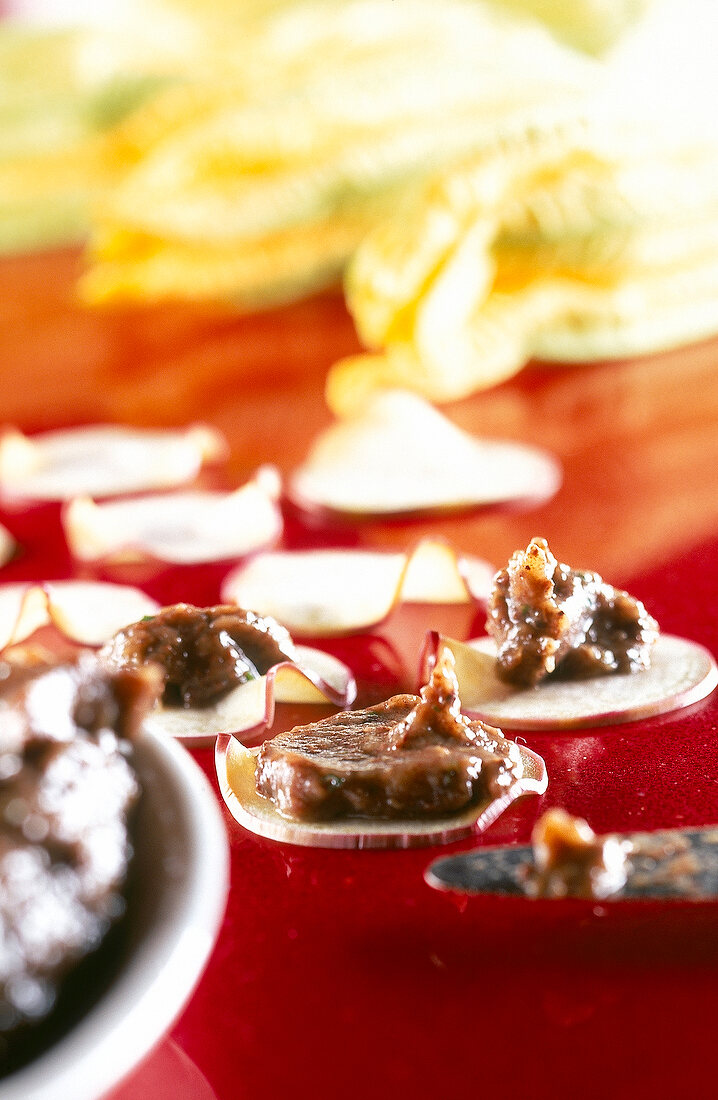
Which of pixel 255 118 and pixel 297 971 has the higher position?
pixel 255 118

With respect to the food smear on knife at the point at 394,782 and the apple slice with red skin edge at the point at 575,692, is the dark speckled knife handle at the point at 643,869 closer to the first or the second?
the food smear on knife at the point at 394,782

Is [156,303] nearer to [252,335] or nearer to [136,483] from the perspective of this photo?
[252,335]

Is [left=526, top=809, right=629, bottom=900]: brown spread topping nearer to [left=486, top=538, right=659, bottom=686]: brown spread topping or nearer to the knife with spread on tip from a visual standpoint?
the knife with spread on tip

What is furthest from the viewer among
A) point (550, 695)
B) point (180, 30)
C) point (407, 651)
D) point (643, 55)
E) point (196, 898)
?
point (180, 30)

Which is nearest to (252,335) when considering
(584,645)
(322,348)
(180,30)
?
(322,348)

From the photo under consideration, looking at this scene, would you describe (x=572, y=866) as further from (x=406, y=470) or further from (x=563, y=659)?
(x=406, y=470)

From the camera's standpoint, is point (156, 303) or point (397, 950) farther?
point (156, 303)

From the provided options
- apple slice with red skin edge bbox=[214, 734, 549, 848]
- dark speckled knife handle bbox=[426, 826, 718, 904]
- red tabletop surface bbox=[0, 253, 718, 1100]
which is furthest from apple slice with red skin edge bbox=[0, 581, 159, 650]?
dark speckled knife handle bbox=[426, 826, 718, 904]
